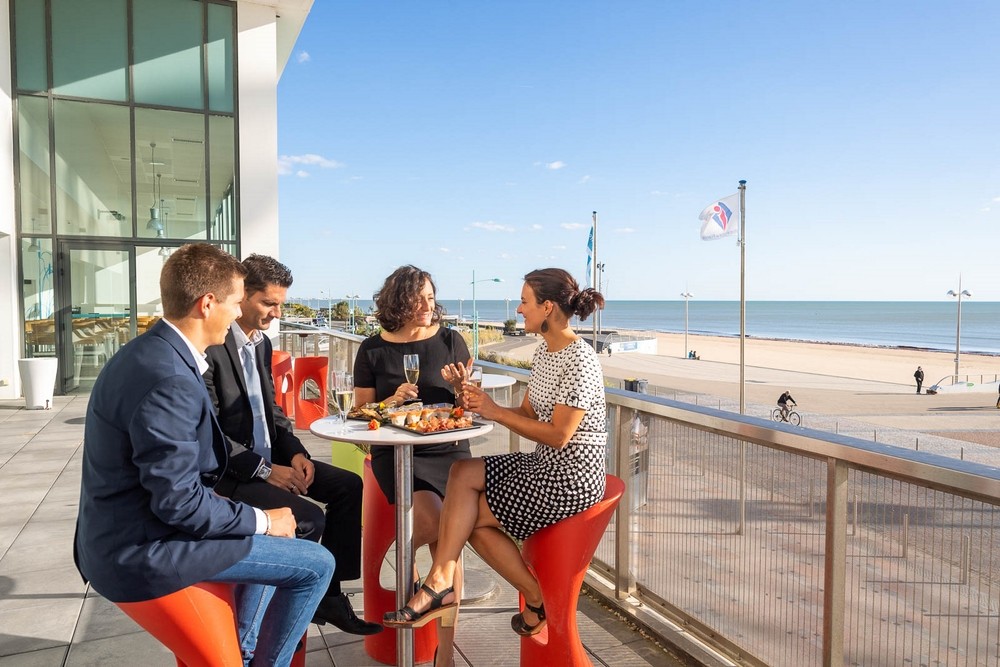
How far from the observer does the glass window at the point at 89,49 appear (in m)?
10.4

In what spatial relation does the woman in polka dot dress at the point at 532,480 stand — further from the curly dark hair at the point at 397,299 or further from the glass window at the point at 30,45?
the glass window at the point at 30,45

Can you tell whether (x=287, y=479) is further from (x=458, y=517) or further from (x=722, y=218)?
(x=722, y=218)

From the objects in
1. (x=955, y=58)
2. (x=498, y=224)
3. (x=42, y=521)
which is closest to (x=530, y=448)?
(x=42, y=521)

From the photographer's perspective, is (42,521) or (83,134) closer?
(42,521)

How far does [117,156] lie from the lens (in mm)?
10727

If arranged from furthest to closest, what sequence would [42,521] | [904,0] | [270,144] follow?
[904,0] → [270,144] → [42,521]

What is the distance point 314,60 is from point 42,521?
30.3 metres

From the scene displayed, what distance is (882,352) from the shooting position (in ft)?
176

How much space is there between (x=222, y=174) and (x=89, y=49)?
2.67m

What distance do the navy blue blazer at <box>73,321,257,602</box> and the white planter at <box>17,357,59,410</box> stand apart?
9.04 m

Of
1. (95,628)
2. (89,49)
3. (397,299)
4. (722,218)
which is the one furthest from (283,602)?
(722,218)

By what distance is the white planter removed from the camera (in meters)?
9.03

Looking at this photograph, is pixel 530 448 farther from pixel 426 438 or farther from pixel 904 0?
pixel 904 0

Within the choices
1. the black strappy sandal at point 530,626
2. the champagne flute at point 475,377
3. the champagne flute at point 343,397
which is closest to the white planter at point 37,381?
the champagne flute at point 343,397
